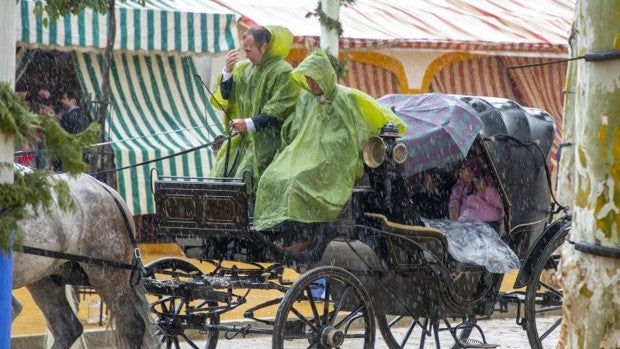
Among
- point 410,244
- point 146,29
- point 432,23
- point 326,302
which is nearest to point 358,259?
point 410,244

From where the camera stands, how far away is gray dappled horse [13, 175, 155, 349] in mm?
7211

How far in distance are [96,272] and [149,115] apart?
7.66m

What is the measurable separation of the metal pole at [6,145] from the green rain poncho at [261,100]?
420 cm

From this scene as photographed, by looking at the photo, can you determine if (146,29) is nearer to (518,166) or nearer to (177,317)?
(518,166)

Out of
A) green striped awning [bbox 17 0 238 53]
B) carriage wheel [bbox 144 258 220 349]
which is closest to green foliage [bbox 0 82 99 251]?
carriage wheel [bbox 144 258 220 349]

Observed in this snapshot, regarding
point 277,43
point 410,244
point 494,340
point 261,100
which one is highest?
point 277,43

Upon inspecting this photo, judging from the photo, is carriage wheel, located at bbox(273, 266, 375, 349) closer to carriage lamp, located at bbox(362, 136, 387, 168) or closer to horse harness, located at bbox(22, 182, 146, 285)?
carriage lamp, located at bbox(362, 136, 387, 168)

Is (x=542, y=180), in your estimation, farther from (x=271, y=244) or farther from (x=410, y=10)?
(x=410, y=10)

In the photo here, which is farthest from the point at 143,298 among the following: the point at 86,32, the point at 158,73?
the point at 158,73

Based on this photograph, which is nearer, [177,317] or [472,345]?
[177,317]

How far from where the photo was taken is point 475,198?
8.51 meters

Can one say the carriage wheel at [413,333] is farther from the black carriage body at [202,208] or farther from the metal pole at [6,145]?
the metal pole at [6,145]

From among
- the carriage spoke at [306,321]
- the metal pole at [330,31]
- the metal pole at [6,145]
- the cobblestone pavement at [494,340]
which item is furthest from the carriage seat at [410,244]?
the metal pole at [330,31]

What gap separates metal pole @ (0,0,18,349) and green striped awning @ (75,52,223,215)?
10.3 meters
